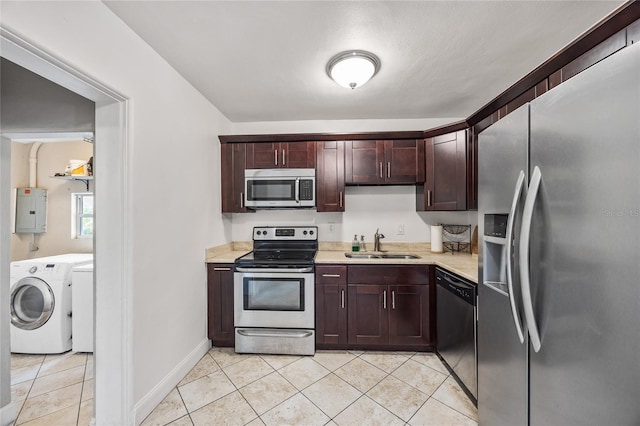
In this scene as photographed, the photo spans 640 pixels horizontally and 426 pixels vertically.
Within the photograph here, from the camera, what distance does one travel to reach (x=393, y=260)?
2.32m

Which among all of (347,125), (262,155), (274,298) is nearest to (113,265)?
(274,298)

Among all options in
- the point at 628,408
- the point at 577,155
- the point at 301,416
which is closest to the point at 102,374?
the point at 301,416

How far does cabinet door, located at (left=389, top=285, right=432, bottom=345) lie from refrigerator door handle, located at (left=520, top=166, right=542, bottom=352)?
1.39 m

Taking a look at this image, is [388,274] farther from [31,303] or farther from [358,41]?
[31,303]

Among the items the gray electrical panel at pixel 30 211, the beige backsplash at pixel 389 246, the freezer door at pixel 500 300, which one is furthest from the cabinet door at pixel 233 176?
the gray electrical panel at pixel 30 211

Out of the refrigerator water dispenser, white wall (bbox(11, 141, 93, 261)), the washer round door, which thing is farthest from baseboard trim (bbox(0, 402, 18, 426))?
the refrigerator water dispenser

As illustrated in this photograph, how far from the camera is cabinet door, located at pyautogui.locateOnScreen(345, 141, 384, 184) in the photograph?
265cm

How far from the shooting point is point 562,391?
2.75 feet

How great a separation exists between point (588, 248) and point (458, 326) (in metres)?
1.37

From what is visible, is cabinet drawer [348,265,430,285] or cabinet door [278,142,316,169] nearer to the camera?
cabinet drawer [348,265,430,285]

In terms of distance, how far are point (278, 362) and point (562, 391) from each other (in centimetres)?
195

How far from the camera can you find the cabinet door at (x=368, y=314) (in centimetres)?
232

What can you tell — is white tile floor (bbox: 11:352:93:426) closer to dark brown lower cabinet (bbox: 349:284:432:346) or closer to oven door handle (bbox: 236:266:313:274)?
oven door handle (bbox: 236:266:313:274)

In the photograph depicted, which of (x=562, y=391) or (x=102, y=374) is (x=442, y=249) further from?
(x=102, y=374)
